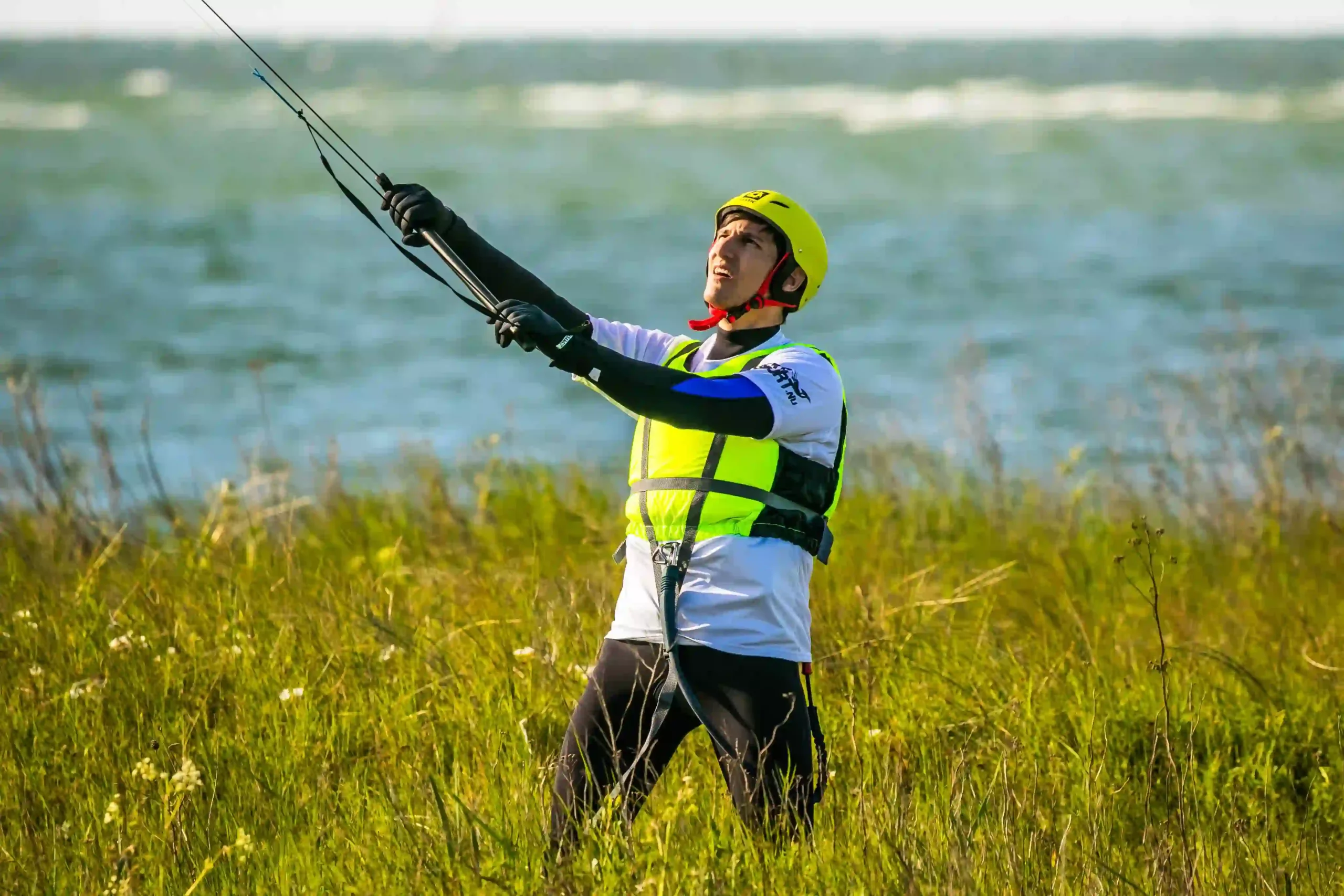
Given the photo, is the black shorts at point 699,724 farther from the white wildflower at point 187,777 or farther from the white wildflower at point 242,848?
the white wildflower at point 187,777

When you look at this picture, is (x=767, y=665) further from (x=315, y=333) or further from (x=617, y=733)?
(x=315, y=333)

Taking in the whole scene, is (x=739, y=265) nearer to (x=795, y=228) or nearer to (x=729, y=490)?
(x=795, y=228)

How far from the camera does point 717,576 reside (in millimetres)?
4293

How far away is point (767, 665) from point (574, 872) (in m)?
0.77

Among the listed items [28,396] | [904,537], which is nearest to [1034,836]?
[904,537]

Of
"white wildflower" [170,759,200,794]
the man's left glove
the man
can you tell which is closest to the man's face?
the man

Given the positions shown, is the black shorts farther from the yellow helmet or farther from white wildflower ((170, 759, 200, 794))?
the yellow helmet

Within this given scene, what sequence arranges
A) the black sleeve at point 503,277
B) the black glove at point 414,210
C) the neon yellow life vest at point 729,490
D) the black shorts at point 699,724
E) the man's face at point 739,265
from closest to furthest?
the black shorts at point 699,724 < the neon yellow life vest at point 729,490 < the man's face at point 739,265 < the black glove at point 414,210 < the black sleeve at point 503,277

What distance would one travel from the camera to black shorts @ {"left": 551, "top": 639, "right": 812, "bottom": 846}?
421 centimetres

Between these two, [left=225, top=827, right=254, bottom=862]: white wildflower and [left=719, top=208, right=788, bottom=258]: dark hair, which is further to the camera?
[left=719, top=208, right=788, bottom=258]: dark hair

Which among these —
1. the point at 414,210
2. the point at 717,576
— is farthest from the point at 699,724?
the point at 414,210

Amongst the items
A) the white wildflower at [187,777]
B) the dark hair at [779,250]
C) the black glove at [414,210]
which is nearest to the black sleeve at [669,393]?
the dark hair at [779,250]

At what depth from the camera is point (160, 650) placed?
18.9 ft

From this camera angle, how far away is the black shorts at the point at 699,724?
4215mm
